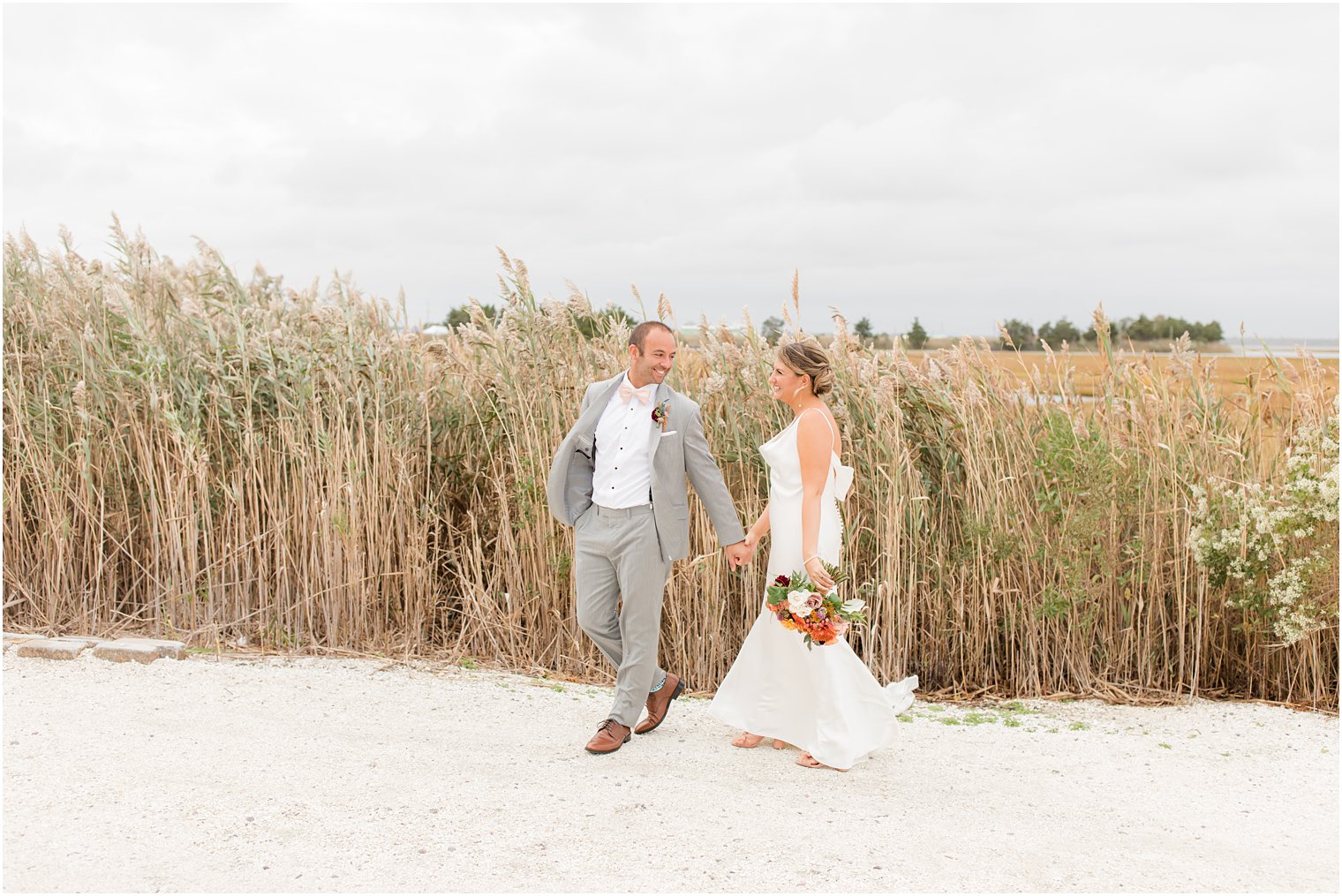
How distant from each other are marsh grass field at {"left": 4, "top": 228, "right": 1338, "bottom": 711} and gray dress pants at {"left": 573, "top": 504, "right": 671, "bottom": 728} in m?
0.89

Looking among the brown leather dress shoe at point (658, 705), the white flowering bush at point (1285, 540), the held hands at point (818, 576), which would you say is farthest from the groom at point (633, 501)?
the white flowering bush at point (1285, 540)

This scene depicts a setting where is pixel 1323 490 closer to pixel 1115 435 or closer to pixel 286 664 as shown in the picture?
pixel 1115 435

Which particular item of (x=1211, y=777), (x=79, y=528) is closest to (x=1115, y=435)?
(x=1211, y=777)

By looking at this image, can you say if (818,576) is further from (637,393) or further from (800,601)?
(637,393)

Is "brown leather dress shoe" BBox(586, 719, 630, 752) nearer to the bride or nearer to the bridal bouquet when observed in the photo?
the bride

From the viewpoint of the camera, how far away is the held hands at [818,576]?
4.00 m

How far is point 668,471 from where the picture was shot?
4184 millimetres

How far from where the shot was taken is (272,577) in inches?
244

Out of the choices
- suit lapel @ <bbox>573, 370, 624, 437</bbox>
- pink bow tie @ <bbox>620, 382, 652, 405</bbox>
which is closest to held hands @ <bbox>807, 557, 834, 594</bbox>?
pink bow tie @ <bbox>620, 382, 652, 405</bbox>

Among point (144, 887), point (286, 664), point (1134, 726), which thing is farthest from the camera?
point (286, 664)

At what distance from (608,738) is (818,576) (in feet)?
3.56

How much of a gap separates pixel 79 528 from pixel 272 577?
129cm

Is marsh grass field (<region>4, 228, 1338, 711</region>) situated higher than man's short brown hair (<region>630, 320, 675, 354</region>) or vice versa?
man's short brown hair (<region>630, 320, 675, 354</region>)

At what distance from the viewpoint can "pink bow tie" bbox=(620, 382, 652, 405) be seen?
4.19 metres
